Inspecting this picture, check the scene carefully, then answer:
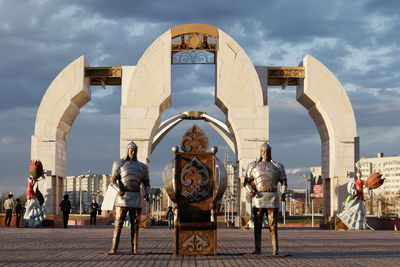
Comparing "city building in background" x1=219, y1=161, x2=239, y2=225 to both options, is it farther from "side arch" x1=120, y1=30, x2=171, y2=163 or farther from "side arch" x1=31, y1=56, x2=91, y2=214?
"side arch" x1=31, y1=56, x2=91, y2=214

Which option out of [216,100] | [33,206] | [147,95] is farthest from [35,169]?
[216,100]

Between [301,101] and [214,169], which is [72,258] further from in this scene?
[301,101]

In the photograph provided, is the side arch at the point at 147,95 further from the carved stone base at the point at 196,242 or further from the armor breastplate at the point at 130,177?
the carved stone base at the point at 196,242

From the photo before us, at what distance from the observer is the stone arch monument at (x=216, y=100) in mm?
25000

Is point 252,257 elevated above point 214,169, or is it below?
below

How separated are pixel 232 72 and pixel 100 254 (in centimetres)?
1524

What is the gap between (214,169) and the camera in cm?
1134

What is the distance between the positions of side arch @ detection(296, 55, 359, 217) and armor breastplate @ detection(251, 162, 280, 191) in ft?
49.0

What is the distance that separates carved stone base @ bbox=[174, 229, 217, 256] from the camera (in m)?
10.9

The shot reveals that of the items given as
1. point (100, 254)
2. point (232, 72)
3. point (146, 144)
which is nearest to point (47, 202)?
point (146, 144)

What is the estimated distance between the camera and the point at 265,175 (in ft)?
37.0

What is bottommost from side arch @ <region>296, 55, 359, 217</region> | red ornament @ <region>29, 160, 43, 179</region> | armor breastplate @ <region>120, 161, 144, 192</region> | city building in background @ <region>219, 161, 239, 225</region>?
city building in background @ <region>219, 161, 239, 225</region>

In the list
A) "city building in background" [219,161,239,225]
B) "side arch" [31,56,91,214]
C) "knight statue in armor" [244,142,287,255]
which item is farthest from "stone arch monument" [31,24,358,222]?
"knight statue in armor" [244,142,287,255]

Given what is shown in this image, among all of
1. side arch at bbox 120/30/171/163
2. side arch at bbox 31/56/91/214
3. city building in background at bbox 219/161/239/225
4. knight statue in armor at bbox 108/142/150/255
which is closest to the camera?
knight statue in armor at bbox 108/142/150/255
